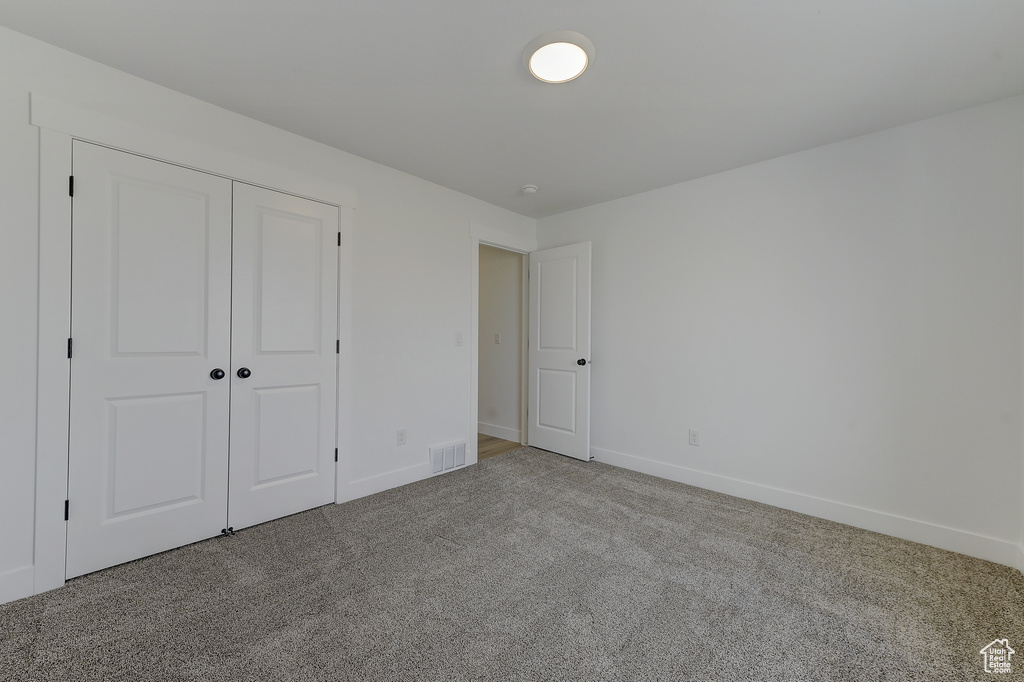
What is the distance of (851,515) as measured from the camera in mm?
2699

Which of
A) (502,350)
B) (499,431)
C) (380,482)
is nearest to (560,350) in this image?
(502,350)

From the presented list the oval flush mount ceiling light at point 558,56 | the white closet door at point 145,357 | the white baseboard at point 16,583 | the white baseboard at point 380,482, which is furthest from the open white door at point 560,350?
the white baseboard at point 16,583

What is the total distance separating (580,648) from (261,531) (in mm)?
1996

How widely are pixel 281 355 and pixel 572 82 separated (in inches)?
92.7

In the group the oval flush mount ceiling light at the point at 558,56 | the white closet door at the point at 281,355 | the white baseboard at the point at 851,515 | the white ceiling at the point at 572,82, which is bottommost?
the white baseboard at the point at 851,515

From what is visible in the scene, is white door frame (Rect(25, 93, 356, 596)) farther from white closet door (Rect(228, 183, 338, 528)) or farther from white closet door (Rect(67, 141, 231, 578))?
white closet door (Rect(228, 183, 338, 528))

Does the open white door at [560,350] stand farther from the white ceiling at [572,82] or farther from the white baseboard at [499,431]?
→ the white ceiling at [572,82]

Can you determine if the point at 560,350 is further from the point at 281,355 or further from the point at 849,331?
the point at 281,355

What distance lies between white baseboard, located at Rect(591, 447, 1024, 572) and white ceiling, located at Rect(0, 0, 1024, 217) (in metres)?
2.38

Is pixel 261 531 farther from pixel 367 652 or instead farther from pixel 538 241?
pixel 538 241

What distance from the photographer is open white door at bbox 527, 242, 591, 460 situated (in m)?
4.02

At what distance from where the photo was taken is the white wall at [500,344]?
190 inches

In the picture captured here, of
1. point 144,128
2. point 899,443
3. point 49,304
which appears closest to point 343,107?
point 144,128

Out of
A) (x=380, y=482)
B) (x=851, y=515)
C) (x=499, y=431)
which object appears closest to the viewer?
(x=851, y=515)
